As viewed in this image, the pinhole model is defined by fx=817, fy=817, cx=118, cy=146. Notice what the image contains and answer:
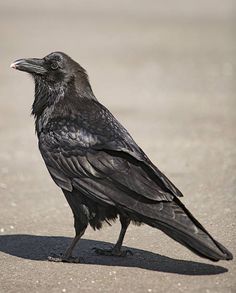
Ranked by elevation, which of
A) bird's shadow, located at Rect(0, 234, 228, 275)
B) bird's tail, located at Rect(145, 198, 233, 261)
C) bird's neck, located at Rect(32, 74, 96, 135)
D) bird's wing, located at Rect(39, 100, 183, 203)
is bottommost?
bird's shadow, located at Rect(0, 234, 228, 275)

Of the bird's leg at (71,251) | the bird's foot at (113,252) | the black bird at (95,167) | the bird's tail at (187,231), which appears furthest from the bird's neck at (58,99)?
the bird's tail at (187,231)

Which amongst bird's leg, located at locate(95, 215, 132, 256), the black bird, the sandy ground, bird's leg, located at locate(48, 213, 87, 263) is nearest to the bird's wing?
the black bird

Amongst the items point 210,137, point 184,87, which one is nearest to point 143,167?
point 210,137

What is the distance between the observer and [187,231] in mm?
6273

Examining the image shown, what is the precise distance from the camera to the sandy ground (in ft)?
21.7

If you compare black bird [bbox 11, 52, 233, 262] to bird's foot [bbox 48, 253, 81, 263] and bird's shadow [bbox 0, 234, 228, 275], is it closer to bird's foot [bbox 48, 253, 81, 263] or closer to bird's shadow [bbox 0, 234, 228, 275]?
bird's foot [bbox 48, 253, 81, 263]

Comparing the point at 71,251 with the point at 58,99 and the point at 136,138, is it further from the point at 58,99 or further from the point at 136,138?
the point at 136,138

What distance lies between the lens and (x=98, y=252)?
23.8ft

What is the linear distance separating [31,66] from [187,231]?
2261mm

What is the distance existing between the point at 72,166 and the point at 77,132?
0.96 ft

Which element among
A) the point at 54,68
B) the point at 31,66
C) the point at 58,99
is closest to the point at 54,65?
the point at 54,68

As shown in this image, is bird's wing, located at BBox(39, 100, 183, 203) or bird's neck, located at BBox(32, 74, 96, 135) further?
bird's neck, located at BBox(32, 74, 96, 135)

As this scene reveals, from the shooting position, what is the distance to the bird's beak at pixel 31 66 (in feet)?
24.5

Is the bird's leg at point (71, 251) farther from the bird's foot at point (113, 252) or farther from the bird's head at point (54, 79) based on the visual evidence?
the bird's head at point (54, 79)
